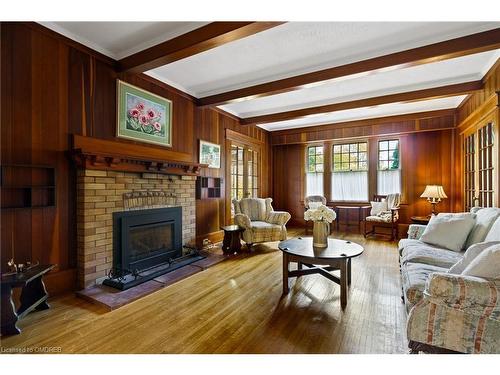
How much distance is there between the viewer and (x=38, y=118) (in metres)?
2.44

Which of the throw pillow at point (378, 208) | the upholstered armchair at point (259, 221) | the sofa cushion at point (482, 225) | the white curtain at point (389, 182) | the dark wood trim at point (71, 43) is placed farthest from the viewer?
the white curtain at point (389, 182)

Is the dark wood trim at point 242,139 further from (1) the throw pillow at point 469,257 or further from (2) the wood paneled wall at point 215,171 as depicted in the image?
(1) the throw pillow at point 469,257

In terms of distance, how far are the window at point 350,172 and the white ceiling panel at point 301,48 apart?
11.6ft

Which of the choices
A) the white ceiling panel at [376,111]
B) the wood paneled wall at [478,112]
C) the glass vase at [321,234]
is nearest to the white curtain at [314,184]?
the white ceiling panel at [376,111]

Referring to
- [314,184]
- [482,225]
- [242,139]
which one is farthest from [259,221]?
[482,225]

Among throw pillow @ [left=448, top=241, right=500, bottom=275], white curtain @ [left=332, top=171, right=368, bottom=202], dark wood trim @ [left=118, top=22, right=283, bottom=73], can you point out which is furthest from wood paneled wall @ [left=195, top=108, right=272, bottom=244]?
throw pillow @ [left=448, top=241, right=500, bottom=275]

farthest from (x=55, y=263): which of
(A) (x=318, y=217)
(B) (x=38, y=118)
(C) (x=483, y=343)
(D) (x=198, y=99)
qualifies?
(C) (x=483, y=343)

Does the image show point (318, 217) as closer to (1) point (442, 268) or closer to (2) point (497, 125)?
(1) point (442, 268)

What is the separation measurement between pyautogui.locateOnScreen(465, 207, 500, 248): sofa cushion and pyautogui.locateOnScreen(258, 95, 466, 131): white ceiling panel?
7.85 feet

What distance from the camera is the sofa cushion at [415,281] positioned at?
1712 millimetres

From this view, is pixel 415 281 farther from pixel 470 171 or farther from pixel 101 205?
pixel 470 171

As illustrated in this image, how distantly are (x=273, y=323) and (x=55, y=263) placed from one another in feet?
7.56

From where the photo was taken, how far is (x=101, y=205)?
2.83 m

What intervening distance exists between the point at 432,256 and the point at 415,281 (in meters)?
0.71
